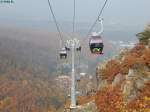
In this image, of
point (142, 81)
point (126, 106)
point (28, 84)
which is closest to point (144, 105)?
point (126, 106)

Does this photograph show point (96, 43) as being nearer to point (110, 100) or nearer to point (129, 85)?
point (129, 85)

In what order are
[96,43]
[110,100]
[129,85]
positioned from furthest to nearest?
1. [110,100]
2. [129,85]
3. [96,43]

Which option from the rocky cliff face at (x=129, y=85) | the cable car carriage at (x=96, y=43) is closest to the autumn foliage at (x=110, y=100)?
the rocky cliff face at (x=129, y=85)

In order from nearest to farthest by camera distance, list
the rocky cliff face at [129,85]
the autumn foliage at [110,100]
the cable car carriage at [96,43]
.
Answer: the cable car carriage at [96,43] < the rocky cliff face at [129,85] < the autumn foliage at [110,100]

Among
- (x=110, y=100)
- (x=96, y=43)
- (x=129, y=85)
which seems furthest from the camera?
(x=110, y=100)

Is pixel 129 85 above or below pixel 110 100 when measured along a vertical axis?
above

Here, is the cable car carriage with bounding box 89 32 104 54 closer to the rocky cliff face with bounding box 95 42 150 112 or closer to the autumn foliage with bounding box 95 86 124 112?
the rocky cliff face with bounding box 95 42 150 112

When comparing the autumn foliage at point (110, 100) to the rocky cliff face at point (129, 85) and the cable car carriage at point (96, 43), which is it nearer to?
the rocky cliff face at point (129, 85)

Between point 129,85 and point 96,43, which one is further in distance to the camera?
point 129,85

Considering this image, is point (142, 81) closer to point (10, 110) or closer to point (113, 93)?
point (113, 93)

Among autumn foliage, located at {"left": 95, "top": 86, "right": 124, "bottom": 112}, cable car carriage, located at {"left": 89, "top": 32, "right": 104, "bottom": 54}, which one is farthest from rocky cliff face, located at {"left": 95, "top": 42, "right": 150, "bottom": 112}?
cable car carriage, located at {"left": 89, "top": 32, "right": 104, "bottom": 54}

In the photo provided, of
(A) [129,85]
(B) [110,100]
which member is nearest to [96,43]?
(A) [129,85]
